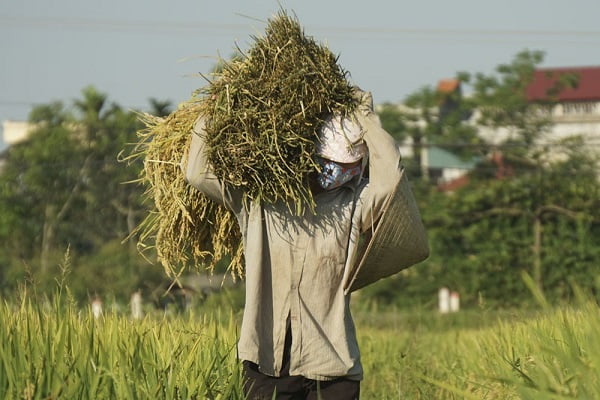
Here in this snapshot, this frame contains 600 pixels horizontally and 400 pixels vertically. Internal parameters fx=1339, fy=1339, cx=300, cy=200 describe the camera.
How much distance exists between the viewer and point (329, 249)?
4.83 meters

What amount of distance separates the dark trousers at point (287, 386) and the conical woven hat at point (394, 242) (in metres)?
0.35

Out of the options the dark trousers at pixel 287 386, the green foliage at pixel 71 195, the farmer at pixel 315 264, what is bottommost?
the dark trousers at pixel 287 386

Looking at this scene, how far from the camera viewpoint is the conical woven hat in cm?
485

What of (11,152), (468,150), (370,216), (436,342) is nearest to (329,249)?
(370,216)

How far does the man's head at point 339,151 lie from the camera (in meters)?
4.78

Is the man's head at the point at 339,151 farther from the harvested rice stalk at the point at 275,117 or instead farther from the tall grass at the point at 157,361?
the tall grass at the point at 157,361

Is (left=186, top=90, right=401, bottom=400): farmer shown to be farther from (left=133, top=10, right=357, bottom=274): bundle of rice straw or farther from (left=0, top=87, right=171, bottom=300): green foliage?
(left=0, top=87, right=171, bottom=300): green foliage

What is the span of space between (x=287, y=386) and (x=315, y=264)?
459 millimetres

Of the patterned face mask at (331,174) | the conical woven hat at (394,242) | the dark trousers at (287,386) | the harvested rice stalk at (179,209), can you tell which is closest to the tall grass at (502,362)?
the dark trousers at (287,386)

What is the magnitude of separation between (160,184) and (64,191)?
113 feet

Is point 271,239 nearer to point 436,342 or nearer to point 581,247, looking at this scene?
point 436,342

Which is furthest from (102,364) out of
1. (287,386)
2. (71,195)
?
(71,195)

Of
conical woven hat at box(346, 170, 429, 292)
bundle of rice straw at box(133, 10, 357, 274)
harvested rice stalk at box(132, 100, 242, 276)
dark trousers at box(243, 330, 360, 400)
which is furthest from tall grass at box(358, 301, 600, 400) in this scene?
harvested rice stalk at box(132, 100, 242, 276)

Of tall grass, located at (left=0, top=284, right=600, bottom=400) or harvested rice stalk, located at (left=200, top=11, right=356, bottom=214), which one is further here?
harvested rice stalk, located at (left=200, top=11, right=356, bottom=214)
